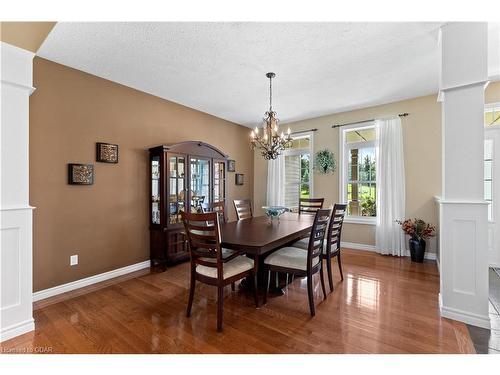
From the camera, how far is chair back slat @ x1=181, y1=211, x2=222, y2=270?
198 cm

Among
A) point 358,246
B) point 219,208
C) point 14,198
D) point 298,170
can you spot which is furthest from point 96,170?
point 358,246

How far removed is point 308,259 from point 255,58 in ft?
7.37

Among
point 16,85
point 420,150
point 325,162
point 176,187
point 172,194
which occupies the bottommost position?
point 172,194

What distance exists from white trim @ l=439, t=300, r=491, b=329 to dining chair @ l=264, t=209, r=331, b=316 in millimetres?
1063

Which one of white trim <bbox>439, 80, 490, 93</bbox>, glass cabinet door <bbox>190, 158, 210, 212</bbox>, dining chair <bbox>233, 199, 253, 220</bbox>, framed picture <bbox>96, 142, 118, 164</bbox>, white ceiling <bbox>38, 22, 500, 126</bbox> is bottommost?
dining chair <bbox>233, 199, 253, 220</bbox>

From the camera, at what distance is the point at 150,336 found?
75.5 inches

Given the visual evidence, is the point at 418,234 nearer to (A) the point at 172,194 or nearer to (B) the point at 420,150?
(B) the point at 420,150

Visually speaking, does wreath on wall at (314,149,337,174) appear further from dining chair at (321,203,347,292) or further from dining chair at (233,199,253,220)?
dining chair at (321,203,347,292)

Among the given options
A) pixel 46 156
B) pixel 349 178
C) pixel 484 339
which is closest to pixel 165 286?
pixel 46 156

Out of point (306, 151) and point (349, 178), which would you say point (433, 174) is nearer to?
point (349, 178)

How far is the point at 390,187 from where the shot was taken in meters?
4.12

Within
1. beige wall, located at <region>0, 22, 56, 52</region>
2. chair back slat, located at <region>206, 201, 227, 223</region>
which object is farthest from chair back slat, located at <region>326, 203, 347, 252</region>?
beige wall, located at <region>0, 22, 56, 52</region>

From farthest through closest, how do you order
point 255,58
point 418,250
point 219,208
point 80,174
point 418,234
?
point 418,234, point 418,250, point 219,208, point 80,174, point 255,58

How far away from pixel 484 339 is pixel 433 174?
269 cm
